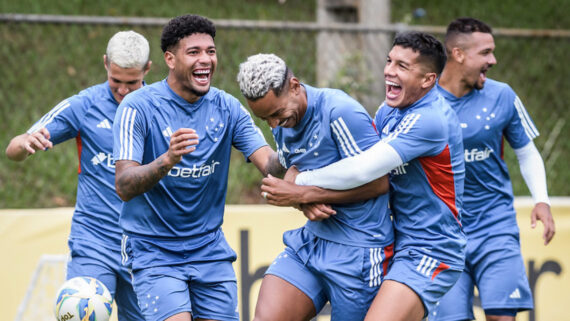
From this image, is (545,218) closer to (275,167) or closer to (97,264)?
(275,167)

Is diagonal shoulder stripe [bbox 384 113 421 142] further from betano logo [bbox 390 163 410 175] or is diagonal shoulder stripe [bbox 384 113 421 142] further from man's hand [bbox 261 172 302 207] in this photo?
man's hand [bbox 261 172 302 207]

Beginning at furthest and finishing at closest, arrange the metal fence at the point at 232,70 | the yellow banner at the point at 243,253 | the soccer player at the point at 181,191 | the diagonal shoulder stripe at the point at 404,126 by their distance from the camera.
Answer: the metal fence at the point at 232,70, the yellow banner at the point at 243,253, the soccer player at the point at 181,191, the diagonal shoulder stripe at the point at 404,126

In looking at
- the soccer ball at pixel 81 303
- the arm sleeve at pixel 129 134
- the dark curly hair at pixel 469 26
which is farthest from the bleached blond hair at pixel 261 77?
the dark curly hair at pixel 469 26

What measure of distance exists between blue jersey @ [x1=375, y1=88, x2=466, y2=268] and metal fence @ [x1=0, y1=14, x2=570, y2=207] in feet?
11.9

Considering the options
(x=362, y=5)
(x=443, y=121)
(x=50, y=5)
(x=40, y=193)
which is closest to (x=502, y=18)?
(x=362, y=5)

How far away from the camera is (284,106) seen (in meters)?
3.93

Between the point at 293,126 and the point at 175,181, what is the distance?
79 cm

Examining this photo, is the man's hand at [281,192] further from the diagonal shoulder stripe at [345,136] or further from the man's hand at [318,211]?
the diagonal shoulder stripe at [345,136]

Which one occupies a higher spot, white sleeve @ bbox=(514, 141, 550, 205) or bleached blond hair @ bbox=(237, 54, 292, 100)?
bleached blond hair @ bbox=(237, 54, 292, 100)

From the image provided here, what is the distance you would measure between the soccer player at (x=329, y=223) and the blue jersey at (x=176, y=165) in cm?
47

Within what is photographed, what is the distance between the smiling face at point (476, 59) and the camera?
215 inches

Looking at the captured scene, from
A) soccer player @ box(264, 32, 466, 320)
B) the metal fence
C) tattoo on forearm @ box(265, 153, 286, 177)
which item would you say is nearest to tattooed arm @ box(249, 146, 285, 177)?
tattoo on forearm @ box(265, 153, 286, 177)

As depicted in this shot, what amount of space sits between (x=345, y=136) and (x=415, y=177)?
0.46m

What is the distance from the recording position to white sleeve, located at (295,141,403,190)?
391cm
